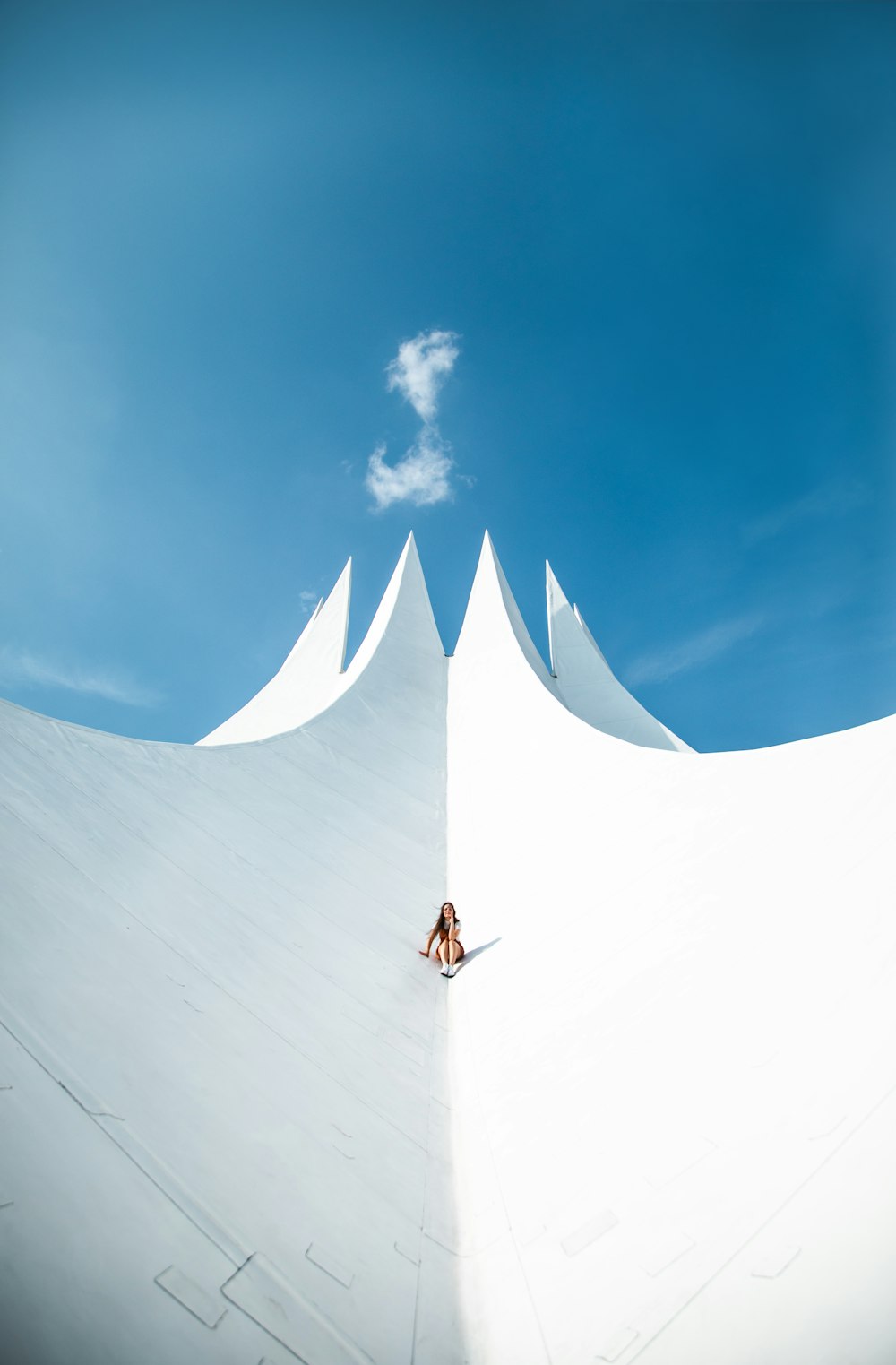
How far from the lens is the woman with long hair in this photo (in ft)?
9.91

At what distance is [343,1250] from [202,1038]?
758mm

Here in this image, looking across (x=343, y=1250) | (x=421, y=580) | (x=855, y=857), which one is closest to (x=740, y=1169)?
(x=343, y=1250)

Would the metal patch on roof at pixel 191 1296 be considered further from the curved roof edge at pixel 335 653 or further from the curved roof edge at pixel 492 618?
the curved roof edge at pixel 492 618

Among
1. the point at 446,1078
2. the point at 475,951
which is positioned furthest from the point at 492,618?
the point at 446,1078

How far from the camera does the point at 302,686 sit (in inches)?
387

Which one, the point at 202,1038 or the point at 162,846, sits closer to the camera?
the point at 202,1038

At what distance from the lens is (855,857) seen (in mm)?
1920

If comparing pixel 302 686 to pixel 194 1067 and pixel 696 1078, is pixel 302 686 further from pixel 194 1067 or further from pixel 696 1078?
pixel 696 1078

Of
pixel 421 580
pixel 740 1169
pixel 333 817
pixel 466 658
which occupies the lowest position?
pixel 740 1169

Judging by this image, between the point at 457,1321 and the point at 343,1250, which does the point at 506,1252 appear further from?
the point at 343,1250

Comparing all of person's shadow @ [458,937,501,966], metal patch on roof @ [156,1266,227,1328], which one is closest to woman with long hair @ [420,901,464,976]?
person's shadow @ [458,937,501,966]

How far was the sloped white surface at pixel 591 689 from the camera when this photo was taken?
947 centimetres

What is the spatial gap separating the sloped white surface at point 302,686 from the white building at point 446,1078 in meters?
4.71

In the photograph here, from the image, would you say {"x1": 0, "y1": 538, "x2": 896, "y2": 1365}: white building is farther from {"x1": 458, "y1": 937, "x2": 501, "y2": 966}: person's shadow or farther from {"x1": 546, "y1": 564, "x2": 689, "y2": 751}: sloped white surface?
{"x1": 546, "y1": 564, "x2": 689, "y2": 751}: sloped white surface
